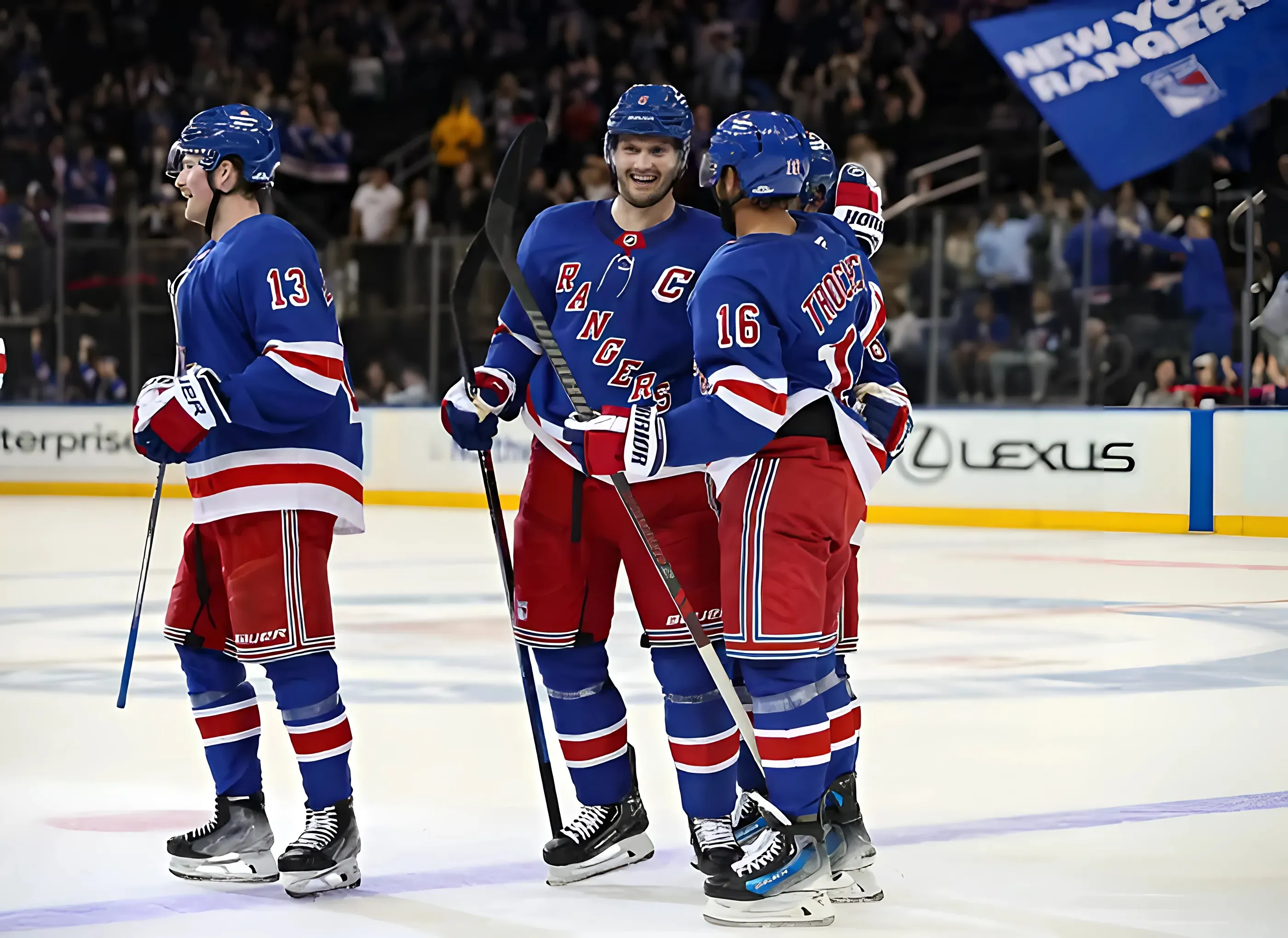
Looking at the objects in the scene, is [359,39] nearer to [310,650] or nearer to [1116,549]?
[1116,549]

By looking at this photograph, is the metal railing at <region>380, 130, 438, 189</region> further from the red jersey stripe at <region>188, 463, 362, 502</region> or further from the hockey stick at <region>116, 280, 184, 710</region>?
the red jersey stripe at <region>188, 463, 362, 502</region>

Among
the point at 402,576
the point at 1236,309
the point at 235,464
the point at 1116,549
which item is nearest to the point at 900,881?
the point at 235,464

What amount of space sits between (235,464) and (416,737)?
1.62 metres

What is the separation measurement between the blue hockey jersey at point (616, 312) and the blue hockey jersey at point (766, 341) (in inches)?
10.2

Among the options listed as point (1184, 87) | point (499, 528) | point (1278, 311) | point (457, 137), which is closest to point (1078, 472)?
point (1278, 311)

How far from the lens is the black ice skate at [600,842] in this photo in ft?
11.6

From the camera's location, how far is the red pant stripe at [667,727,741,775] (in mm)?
3586

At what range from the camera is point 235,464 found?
3.49 meters

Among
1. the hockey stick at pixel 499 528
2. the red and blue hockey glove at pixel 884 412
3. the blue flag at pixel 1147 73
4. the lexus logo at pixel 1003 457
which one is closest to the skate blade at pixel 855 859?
the hockey stick at pixel 499 528

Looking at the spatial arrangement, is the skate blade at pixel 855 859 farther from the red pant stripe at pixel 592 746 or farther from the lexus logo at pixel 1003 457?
the lexus logo at pixel 1003 457

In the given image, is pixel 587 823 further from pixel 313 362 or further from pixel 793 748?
pixel 313 362

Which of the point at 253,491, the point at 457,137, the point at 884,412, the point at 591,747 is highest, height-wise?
the point at 457,137

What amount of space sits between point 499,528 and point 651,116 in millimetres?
873

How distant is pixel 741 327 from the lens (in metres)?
3.20
